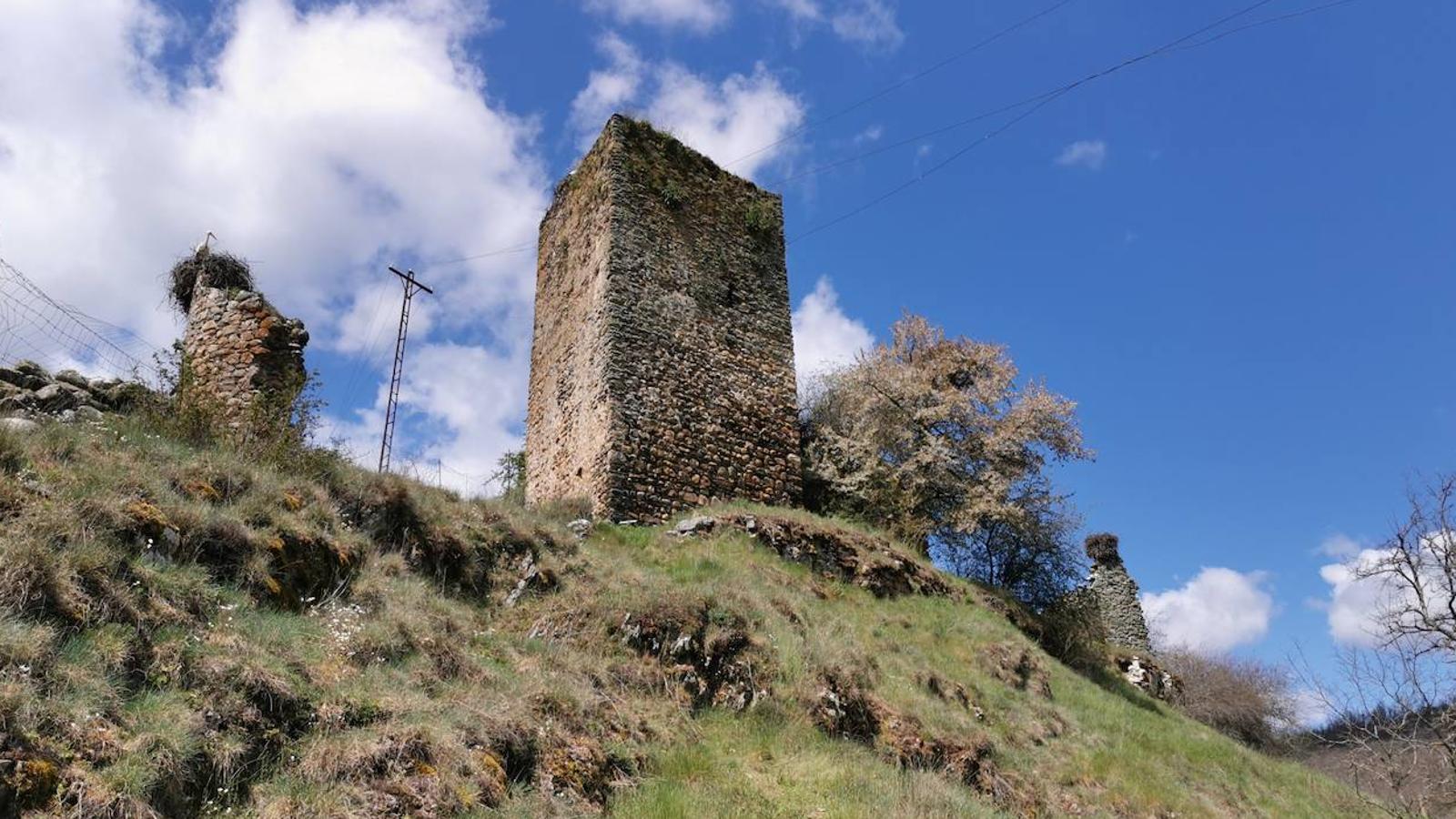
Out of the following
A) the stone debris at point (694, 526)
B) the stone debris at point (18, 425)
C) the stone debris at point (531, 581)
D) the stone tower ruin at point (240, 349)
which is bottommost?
the stone debris at point (531, 581)

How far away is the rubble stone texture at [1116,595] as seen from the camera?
79.4 ft

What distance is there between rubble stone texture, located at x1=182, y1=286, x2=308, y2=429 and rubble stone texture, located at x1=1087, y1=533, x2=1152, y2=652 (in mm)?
20694

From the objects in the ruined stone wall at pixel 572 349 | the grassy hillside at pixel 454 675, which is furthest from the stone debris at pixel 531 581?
the ruined stone wall at pixel 572 349

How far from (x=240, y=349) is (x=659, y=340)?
250 inches

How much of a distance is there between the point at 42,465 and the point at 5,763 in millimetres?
3353

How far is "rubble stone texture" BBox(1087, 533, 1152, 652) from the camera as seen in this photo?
24188 millimetres

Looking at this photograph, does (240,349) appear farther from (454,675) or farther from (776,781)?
(776,781)

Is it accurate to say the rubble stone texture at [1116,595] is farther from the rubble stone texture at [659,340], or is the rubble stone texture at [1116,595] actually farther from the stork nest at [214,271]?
the stork nest at [214,271]

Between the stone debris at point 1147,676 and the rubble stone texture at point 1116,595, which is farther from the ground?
the rubble stone texture at point 1116,595

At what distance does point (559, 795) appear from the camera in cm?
587

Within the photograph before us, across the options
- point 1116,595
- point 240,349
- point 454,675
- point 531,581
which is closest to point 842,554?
point 531,581

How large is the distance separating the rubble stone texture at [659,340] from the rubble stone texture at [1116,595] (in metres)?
13.3

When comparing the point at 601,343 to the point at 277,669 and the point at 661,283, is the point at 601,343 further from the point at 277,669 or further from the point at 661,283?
the point at 277,669

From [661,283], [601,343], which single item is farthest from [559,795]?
[661,283]
